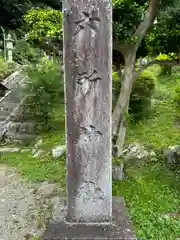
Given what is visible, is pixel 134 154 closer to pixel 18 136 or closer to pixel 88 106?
pixel 18 136

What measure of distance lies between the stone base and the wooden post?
0.06 meters

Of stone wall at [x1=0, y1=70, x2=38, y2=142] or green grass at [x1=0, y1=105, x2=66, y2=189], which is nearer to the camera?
green grass at [x1=0, y1=105, x2=66, y2=189]

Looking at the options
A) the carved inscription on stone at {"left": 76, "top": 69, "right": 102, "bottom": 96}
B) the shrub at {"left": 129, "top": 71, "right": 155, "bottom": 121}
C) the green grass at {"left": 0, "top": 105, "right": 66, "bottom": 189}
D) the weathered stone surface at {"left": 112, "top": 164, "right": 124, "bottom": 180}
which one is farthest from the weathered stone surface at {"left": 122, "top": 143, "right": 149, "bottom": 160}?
the carved inscription on stone at {"left": 76, "top": 69, "right": 102, "bottom": 96}

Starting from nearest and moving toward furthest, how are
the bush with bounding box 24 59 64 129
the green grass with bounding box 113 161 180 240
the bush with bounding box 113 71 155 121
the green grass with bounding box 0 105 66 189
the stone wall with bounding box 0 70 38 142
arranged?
1. the green grass with bounding box 113 161 180 240
2. the green grass with bounding box 0 105 66 189
3. the bush with bounding box 24 59 64 129
4. the stone wall with bounding box 0 70 38 142
5. the bush with bounding box 113 71 155 121

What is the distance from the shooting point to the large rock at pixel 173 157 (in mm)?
5805

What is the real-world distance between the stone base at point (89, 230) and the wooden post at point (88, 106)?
0.06 meters

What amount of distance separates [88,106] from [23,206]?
9.48 feet

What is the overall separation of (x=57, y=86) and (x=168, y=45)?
2.94 m

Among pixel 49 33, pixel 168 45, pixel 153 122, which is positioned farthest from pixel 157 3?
pixel 153 122

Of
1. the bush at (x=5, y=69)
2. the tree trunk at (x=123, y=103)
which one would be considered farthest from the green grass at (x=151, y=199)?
the bush at (x=5, y=69)

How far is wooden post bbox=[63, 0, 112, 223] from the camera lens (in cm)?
245

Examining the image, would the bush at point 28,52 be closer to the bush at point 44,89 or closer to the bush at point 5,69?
the bush at point 44,89

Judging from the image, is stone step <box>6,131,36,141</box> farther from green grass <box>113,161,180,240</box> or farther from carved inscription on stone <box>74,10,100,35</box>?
carved inscription on stone <box>74,10,100,35</box>

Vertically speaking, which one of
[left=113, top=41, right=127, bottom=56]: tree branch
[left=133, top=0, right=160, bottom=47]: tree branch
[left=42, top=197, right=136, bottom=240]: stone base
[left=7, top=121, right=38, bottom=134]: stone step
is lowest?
[left=7, top=121, right=38, bottom=134]: stone step
